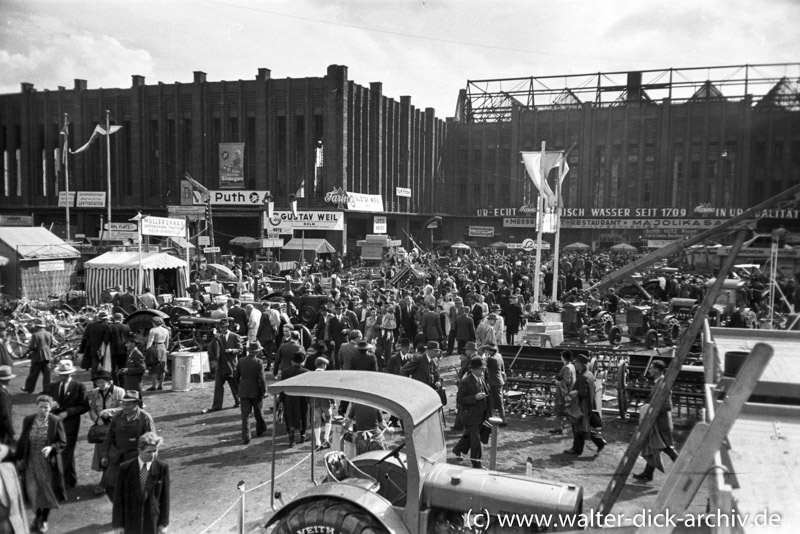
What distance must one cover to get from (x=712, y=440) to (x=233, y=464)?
261 inches

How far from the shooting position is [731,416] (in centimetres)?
342

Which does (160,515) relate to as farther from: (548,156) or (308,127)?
(308,127)

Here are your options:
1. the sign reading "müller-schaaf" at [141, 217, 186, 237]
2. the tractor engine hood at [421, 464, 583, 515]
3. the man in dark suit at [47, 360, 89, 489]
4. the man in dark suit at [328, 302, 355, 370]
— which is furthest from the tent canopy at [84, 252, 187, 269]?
the tractor engine hood at [421, 464, 583, 515]

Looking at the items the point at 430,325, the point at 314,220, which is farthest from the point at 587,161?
the point at 430,325

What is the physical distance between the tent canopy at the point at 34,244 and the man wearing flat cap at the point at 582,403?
1923 centimetres

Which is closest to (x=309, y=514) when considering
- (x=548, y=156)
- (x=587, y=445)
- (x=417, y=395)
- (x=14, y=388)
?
(x=417, y=395)

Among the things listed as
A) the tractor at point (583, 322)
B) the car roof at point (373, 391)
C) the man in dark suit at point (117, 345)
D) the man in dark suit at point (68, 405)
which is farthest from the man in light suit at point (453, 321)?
the car roof at point (373, 391)

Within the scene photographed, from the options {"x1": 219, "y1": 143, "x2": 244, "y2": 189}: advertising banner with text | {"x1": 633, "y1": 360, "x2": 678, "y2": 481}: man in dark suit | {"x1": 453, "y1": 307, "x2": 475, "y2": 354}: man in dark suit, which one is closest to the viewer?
{"x1": 633, "y1": 360, "x2": 678, "y2": 481}: man in dark suit

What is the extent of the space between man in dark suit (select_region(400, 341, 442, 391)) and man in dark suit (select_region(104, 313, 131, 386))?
6.08 meters

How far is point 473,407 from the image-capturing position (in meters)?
8.04

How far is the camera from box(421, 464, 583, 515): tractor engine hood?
15.4 feet

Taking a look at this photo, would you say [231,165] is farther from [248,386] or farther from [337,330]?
[248,386]

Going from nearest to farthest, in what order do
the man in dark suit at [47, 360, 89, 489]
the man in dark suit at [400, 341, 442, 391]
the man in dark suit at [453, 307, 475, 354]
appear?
the man in dark suit at [47, 360, 89, 489]
the man in dark suit at [400, 341, 442, 391]
the man in dark suit at [453, 307, 475, 354]

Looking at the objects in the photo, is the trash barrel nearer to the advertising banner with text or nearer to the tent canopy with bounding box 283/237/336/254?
the tent canopy with bounding box 283/237/336/254
